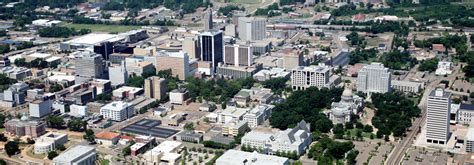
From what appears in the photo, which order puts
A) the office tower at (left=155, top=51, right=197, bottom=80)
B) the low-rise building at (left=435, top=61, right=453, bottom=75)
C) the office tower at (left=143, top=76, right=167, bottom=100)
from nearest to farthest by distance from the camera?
1. the office tower at (left=143, top=76, right=167, bottom=100)
2. the office tower at (left=155, top=51, right=197, bottom=80)
3. the low-rise building at (left=435, top=61, right=453, bottom=75)

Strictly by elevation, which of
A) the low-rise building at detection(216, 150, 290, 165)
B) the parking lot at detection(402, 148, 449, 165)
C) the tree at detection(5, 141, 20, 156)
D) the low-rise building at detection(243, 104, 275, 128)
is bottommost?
the parking lot at detection(402, 148, 449, 165)

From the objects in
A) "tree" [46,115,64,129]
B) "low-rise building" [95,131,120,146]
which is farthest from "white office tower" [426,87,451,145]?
"tree" [46,115,64,129]

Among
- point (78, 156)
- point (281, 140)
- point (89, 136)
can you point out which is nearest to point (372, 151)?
point (281, 140)

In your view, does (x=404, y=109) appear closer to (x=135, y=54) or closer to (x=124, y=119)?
(x=124, y=119)

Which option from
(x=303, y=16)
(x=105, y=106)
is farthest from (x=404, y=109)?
(x=303, y=16)

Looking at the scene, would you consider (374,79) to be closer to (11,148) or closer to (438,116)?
(438,116)

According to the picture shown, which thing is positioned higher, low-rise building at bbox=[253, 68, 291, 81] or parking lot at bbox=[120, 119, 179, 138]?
low-rise building at bbox=[253, 68, 291, 81]

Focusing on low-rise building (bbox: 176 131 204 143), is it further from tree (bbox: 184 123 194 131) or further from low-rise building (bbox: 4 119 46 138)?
low-rise building (bbox: 4 119 46 138)
